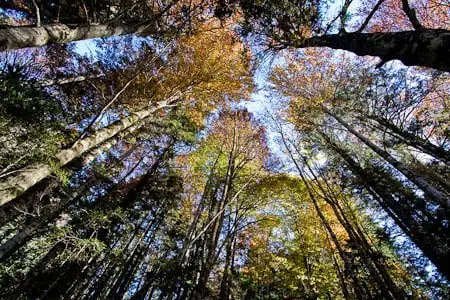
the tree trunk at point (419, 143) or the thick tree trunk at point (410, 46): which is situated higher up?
Result: the tree trunk at point (419, 143)

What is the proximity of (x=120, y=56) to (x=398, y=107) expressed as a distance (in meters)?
9.14

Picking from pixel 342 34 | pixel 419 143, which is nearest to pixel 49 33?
pixel 342 34

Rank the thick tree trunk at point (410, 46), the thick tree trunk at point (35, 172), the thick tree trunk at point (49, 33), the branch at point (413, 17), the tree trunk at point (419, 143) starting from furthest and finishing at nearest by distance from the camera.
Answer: the tree trunk at point (419, 143)
the thick tree trunk at point (35, 172)
the thick tree trunk at point (49, 33)
the branch at point (413, 17)
the thick tree trunk at point (410, 46)

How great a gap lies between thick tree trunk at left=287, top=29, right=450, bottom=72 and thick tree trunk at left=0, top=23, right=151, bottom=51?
3.97 metres

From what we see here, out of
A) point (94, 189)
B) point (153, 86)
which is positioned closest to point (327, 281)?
point (94, 189)

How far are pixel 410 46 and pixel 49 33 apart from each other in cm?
416

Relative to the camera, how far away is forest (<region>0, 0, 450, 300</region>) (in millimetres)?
4020

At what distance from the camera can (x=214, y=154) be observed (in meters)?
10.4

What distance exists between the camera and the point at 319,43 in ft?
14.2

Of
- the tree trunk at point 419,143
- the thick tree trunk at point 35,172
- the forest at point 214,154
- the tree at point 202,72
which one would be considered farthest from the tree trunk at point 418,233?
the thick tree trunk at point 35,172

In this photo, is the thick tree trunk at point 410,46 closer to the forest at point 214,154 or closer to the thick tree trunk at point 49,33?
the forest at point 214,154

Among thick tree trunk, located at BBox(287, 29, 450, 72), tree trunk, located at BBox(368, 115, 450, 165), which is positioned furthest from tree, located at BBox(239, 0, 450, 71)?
tree trunk, located at BBox(368, 115, 450, 165)

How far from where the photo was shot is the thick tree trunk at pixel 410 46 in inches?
72.4

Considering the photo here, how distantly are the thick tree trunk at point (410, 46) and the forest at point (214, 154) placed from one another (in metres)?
0.01
